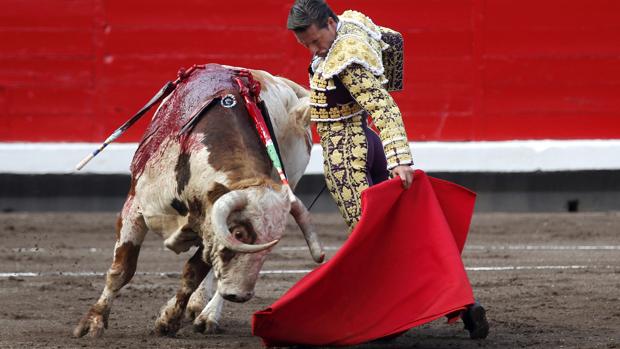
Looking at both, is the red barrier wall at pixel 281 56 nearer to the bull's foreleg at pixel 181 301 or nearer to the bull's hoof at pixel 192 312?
the bull's hoof at pixel 192 312

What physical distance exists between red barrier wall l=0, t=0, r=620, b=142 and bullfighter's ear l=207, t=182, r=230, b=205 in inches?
173

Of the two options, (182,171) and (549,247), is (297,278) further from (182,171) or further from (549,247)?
(182,171)

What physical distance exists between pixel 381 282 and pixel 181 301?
71 centimetres

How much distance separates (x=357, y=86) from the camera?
12.6 feet

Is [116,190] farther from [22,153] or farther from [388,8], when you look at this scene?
[388,8]

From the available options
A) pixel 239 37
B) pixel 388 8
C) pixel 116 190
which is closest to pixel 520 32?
pixel 388 8

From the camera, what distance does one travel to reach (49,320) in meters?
4.58

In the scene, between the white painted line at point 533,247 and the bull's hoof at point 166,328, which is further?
the white painted line at point 533,247

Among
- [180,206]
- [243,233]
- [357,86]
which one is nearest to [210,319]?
A: [180,206]

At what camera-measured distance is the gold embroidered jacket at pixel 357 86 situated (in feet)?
12.5

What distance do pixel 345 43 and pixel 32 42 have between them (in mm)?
4730

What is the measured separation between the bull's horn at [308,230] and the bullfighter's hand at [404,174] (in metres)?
0.29

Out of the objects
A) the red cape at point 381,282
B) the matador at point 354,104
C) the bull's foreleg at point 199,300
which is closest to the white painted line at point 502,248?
the bull's foreleg at point 199,300

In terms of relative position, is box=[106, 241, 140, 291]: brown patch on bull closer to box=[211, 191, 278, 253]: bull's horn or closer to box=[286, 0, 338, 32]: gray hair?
box=[211, 191, 278, 253]: bull's horn
